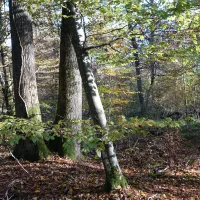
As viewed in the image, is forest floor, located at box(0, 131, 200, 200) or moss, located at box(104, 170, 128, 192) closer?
moss, located at box(104, 170, 128, 192)

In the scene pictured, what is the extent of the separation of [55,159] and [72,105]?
4.71ft

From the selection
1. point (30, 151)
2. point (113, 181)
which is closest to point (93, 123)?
point (113, 181)

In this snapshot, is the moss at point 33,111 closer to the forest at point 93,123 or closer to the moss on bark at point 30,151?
the forest at point 93,123

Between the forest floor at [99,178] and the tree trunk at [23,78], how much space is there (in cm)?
33

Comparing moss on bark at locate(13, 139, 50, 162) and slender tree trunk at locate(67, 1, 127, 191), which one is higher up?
slender tree trunk at locate(67, 1, 127, 191)

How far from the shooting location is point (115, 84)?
13602mm

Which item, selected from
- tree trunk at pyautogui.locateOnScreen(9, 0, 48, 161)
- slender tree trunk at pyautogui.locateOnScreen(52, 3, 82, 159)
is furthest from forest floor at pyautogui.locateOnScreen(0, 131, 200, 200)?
slender tree trunk at pyautogui.locateOnScreen(52, 3, 82, 159)

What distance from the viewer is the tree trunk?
19.4 ft

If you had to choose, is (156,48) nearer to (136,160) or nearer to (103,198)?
(103,198)

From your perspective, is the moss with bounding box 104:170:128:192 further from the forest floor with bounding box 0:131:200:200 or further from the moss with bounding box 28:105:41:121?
the moss with bounding box 28:105:41:121

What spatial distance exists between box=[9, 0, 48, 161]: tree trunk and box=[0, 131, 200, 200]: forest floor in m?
0.33

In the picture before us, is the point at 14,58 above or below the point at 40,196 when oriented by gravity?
above

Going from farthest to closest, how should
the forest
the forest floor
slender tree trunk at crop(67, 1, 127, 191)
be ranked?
the forest floor → slender tree trunk at crop(67, 1, 127, 191) → the forest

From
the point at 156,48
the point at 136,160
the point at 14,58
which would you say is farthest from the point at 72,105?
the point at 156,48
